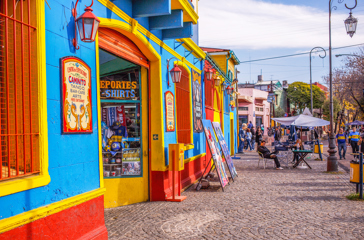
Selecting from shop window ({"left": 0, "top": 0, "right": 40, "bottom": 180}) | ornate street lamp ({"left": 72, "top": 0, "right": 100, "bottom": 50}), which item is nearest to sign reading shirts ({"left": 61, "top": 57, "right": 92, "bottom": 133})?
ornate street lamp ({"left": 72, "top": 0, "right": 100, "bottom": 50})

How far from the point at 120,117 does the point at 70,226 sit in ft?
11.8

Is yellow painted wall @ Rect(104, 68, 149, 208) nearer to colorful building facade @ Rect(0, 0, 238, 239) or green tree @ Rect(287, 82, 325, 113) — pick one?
colorful building facade @ Rect(0, 0, 238, 239)

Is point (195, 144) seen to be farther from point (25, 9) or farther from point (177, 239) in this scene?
point (25, 9)

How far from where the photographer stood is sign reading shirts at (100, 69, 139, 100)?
7.55 metres

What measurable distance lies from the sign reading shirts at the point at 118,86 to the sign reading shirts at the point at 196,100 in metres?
3.57

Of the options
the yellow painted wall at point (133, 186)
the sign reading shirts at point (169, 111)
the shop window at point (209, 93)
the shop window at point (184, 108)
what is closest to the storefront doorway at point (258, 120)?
the shop window at point (209, 93)

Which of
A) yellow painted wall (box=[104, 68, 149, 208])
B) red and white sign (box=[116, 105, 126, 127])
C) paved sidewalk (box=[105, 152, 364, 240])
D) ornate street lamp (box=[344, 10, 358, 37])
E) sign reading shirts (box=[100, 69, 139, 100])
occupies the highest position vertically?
ornate street lamp (box=[344, 10, 358, 37])

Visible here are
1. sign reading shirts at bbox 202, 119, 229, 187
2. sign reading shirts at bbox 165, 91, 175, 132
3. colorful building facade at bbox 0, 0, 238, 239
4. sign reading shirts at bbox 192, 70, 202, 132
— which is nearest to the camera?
colorful building facade at bbox 0, 0, 238, 239

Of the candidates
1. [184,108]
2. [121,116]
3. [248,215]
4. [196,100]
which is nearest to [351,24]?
[196,100]

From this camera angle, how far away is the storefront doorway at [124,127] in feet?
24.6

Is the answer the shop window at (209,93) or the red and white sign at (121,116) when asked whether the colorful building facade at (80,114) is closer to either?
the red and white sign at (121,116)

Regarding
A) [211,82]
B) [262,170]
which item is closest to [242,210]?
[262,170]

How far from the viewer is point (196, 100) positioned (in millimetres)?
11359

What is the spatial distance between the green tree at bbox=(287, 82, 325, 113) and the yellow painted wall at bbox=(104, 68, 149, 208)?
215 ft
